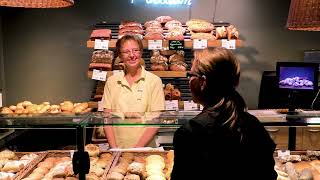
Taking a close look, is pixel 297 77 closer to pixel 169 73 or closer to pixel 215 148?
pixel 169 73

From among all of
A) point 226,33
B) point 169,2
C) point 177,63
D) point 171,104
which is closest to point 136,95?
point 171,104

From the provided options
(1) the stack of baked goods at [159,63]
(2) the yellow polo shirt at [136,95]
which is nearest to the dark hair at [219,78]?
(2) the yellow polo shirt at [136,95]

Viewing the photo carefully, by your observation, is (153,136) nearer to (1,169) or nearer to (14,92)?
(1,169)

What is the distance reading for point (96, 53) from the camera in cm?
448

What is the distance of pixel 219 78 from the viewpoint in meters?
1.63

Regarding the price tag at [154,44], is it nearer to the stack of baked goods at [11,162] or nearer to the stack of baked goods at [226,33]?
the stack of baked goods at [226,33]

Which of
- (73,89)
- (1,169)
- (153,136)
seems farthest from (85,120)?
(73,89)

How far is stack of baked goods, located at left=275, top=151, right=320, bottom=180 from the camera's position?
2.37 m

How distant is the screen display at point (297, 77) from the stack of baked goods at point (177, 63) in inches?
40.5

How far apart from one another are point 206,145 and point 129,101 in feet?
6.61

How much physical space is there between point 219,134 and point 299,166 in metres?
1.17

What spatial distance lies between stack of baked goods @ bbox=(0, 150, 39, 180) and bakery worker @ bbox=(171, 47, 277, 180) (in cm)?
117

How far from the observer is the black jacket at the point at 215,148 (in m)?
1.58

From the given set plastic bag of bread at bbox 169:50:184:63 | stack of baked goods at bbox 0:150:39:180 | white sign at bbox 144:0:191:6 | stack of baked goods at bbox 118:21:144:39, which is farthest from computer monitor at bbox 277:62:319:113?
stack of baked goods at bbox 0:150:39:180
